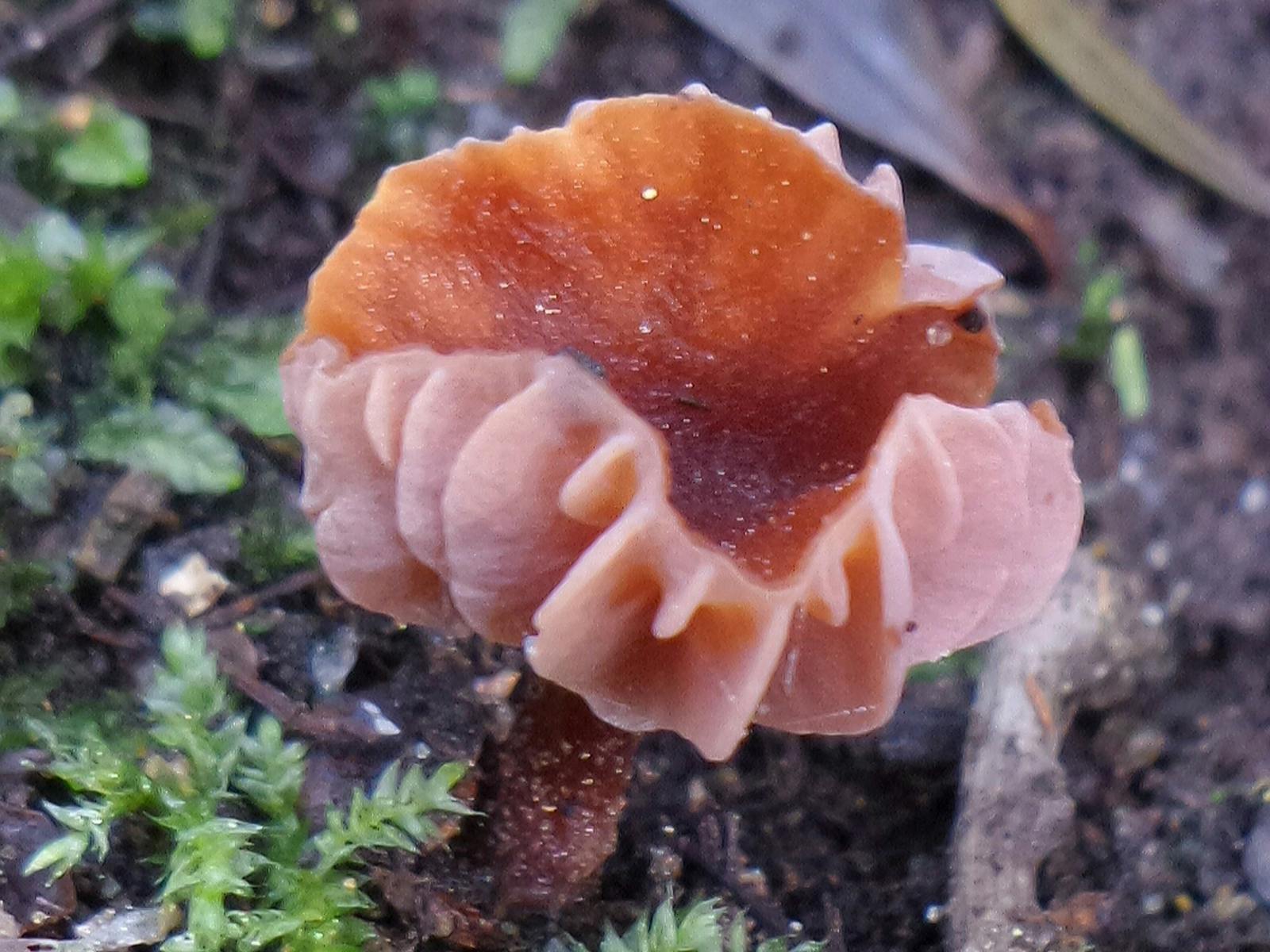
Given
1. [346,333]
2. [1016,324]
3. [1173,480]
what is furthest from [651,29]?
[346,333]

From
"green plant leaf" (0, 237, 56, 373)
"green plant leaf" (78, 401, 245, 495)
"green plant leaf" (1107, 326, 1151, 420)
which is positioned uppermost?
"green plant leaf" (1107, 326, 1151, 420)

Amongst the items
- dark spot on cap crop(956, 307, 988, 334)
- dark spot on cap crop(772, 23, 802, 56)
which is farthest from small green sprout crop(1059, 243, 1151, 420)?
dark spot on cap crop(956, 307, 988, 334)

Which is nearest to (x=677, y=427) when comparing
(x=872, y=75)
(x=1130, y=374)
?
(x=872, y=75)

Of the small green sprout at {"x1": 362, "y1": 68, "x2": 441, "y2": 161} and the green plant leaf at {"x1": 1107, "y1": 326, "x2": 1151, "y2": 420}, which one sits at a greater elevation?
the green plant leaf at {"x1": 1107, "y1": 326, "x2": 1151, "y2": 420}

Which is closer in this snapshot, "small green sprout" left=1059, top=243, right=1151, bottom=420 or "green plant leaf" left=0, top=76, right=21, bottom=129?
"green plant leaf" left=0, top=76, right=21, bottom=129

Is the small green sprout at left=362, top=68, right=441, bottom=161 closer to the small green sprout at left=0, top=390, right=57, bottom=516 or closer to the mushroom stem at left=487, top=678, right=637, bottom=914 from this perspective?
the small green sprout at left=0, top=390, right=57, bottom=516

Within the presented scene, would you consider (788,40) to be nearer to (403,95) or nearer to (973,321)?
(403,95)
